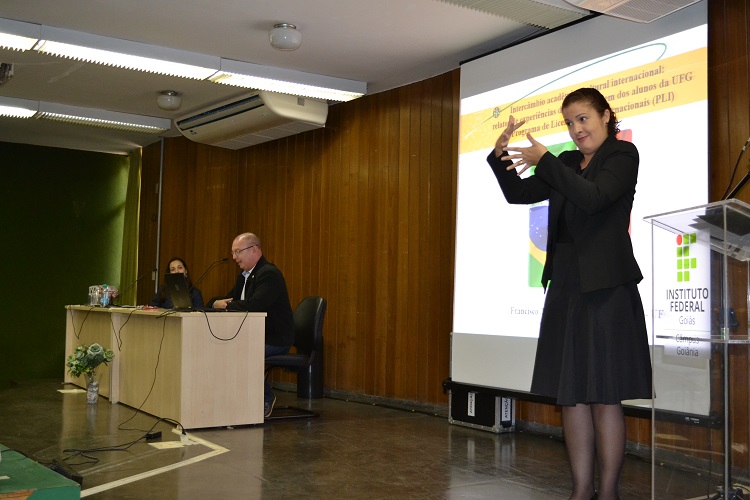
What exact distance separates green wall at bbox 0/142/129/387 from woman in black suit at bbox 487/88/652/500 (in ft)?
26.5

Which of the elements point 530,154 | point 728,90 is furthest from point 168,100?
point 530,154

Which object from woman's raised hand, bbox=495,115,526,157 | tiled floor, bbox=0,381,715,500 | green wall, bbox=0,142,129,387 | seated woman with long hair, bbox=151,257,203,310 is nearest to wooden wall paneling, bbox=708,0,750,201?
tiled floor, bbox=0,381,715,500

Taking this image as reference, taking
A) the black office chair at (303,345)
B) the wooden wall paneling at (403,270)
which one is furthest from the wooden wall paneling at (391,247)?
the black office chair at (303,345)

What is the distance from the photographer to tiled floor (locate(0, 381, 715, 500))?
319 cm

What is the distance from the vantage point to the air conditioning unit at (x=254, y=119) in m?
6.46

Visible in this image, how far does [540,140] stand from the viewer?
15.1 feet

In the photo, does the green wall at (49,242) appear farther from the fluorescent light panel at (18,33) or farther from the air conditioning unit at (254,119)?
the fluorescent light panel at (18,33)

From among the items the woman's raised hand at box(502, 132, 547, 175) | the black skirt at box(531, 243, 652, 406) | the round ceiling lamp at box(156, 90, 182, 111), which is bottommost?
the black skirt at box(531, 243, 652, 406)

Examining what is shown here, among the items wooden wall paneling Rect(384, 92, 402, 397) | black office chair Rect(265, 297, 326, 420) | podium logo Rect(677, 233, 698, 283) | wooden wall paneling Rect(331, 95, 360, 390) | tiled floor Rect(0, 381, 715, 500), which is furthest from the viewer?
wooden wall paneling Rect(331, 95, 360, 390)

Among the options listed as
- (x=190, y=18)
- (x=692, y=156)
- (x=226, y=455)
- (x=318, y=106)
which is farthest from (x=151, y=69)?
(x=692, y=156)

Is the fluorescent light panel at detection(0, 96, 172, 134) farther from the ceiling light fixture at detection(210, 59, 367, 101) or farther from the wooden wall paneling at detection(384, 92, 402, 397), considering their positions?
the wooden wall paneling at detection(384, 92, 402, 397)

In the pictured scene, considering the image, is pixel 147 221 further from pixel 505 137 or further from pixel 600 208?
pixel 600 208

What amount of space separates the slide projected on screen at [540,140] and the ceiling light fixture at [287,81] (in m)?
1.28

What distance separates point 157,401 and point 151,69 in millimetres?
2479
